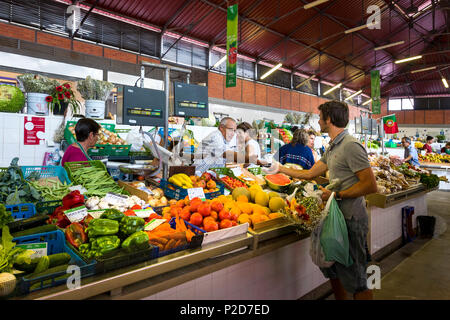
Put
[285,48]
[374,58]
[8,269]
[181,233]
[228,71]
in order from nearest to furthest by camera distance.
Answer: [8,269], [181,233], [228,71], [285,48], [374,58]

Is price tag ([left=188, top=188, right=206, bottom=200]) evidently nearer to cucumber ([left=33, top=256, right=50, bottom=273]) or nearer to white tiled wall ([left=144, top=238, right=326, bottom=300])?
white tiled wall ([left=144, top=238, right=326, bottom=300])

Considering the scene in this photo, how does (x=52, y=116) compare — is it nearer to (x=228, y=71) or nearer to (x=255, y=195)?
(x=255, y=195)

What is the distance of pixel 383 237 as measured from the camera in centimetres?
401

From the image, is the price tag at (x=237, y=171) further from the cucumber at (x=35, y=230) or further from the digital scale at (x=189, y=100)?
the cucumber at (x=35, y=230)

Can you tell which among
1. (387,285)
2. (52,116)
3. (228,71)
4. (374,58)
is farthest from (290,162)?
(374,58)

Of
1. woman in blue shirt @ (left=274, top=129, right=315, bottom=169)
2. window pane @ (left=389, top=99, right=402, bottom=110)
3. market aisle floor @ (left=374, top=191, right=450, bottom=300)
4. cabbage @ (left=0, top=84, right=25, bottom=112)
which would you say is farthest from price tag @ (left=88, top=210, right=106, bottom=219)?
window pane @ (left=389, top=99, right=402, bottom=110)

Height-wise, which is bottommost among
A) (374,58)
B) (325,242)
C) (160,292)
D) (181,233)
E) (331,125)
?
(160,292)

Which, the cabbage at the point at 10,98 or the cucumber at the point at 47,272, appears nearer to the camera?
the cucumber at the point at 47,272

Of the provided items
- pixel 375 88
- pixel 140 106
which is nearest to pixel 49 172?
pixel 140 106

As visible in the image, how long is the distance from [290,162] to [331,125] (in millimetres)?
2163

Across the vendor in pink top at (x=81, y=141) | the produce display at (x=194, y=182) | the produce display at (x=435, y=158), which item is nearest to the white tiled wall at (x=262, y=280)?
the produce display at (x=194, y=182)

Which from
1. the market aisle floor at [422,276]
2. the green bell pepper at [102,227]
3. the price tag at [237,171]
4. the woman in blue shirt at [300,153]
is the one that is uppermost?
the woman in blue shirt at [300,153]

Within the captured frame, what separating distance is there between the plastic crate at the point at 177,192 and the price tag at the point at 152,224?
552 millimetres

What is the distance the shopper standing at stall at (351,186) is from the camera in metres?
2.07
